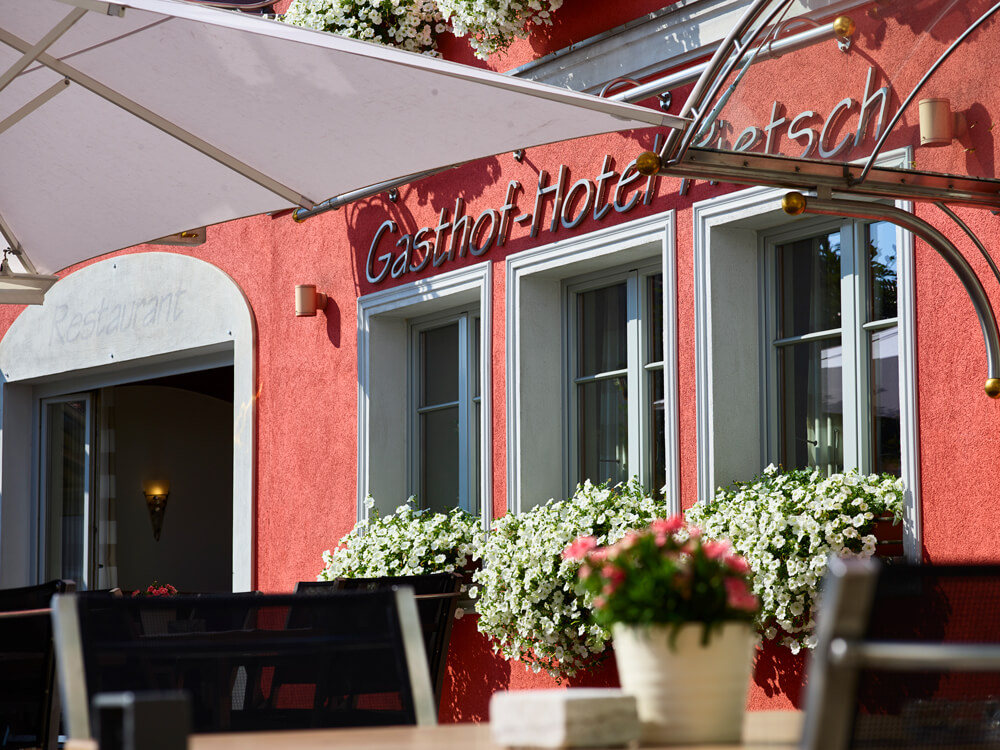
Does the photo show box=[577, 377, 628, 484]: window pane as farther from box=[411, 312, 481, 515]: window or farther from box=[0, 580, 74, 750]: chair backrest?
box=[0, 580, 74, 750]: chair backrest

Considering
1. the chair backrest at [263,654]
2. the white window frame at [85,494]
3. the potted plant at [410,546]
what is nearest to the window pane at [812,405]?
the potted plant at [410,546]

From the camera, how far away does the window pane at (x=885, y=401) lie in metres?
5.25

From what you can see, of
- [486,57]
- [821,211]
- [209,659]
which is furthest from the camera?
[486,57]

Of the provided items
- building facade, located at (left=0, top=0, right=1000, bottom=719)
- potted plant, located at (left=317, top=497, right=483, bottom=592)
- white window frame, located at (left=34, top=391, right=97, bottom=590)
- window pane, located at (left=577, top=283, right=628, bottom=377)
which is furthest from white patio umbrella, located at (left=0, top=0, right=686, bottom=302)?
white window frame, located at (left=34, top=391, right=97, bottom=590)

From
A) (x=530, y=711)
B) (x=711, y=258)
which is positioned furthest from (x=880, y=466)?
(x=530, y=711)

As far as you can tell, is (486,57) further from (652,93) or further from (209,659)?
(209,659)

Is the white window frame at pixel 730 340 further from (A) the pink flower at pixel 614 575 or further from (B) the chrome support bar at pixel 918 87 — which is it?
(A) the pink flower at pixel 614 575

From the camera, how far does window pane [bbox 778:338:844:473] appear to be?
5527 mm

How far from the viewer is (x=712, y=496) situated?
5672mm

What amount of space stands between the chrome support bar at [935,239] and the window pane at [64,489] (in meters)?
8.59

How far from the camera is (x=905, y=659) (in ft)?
4.57

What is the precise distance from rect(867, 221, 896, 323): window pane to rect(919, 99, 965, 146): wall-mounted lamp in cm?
92

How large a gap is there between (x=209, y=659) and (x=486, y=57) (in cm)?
495

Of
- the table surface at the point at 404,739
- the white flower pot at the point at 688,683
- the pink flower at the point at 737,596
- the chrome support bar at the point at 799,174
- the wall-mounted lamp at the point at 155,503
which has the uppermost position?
the chrome support bar at the point at 799,174
